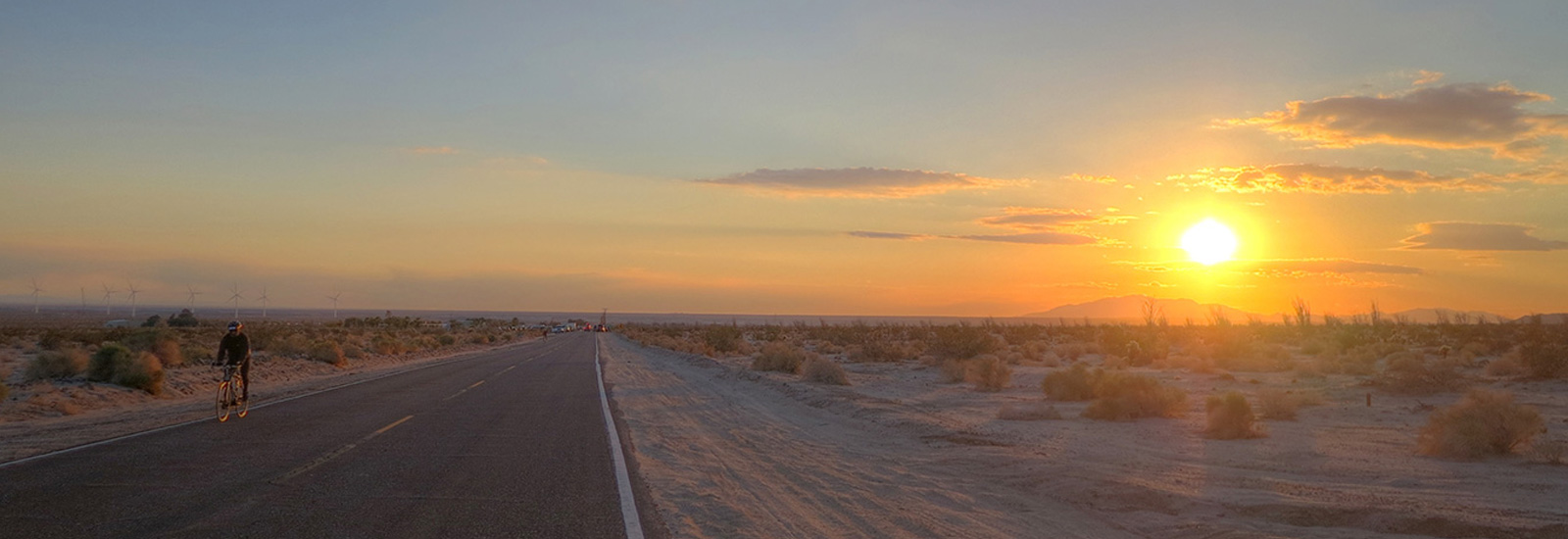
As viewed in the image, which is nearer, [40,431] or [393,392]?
[40,431]

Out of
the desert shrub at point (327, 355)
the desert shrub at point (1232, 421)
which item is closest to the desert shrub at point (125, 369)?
the desert shrub at point (327, 355)

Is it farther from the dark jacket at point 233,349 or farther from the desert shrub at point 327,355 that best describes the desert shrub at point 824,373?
the desert shrub at point 327,355

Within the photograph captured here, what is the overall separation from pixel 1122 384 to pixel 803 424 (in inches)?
248

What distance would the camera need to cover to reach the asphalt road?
7730mm

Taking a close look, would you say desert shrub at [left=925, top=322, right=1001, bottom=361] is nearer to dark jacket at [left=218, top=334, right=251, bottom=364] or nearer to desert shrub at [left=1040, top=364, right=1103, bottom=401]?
desert shrub at [left=1040, top=364, right=1103, bottom=401]

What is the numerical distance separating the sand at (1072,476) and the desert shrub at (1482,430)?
25cm

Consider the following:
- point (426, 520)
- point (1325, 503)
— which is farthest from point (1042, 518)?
point (426, 520)

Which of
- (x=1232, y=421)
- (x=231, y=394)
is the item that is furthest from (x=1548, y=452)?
(x=231, y=394)

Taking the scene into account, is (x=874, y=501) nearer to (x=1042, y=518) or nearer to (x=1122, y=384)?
(x=1042, y=518)

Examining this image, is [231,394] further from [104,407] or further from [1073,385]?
[1073,385]

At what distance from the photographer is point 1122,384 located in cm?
1847

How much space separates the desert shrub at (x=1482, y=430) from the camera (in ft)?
39.3

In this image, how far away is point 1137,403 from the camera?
17.5m

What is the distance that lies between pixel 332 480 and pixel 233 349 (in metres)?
8.67
